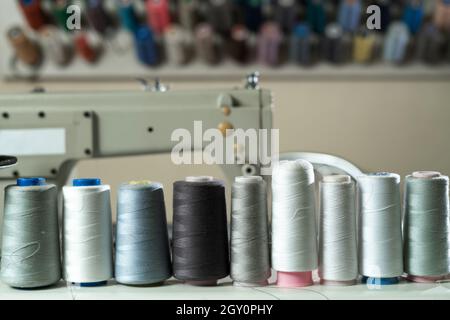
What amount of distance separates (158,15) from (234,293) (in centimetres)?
159

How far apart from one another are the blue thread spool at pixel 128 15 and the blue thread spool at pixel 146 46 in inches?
1.2

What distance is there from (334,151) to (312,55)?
1.33 ft

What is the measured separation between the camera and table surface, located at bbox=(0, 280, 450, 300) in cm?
97

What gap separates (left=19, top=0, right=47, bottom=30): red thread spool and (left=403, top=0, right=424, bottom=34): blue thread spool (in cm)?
143

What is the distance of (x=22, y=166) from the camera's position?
1246mm

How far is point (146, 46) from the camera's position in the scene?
234cm

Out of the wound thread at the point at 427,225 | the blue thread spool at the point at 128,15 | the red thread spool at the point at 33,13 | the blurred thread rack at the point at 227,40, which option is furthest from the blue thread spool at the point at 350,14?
the wound thread at the point at 427,225

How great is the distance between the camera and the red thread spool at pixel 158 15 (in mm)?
2322

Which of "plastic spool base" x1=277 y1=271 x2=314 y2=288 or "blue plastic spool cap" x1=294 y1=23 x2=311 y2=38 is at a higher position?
"blue plastic spool cap" x1=294 y1=23 x2=311 y2=38

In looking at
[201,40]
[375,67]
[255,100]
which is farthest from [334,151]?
[255,100]

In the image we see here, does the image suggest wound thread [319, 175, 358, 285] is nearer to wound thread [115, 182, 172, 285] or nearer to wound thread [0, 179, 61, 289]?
wound thread [115, 182, 172, 285]

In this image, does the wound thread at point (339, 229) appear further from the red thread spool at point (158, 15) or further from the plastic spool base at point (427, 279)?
the red thread spool at point (158, 15)

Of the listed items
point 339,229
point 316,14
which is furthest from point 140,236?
point 316,14

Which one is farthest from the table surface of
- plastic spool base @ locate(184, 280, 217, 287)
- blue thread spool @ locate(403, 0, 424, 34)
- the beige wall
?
blue thread spool @ locate(403, 0, 424, 34)
